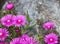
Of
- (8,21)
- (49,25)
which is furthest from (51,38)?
(8,21)

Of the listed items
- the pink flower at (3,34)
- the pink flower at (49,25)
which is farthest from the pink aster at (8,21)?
the pink flower at (49,25)

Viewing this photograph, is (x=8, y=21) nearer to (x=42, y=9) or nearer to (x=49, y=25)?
(x=49, y=25)

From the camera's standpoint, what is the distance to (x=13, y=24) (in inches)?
89.2

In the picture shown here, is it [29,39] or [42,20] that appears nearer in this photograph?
[29,39]

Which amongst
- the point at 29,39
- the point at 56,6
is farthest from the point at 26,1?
the point at 29,39

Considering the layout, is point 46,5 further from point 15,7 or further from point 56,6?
point 15,7

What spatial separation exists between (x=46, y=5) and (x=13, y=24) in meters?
0.57

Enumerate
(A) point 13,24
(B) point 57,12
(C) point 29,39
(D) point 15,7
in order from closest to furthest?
1. (C) point 29,39
2. (A) point 13,24
3. (B) point 57,12
4. (D) point 15,7

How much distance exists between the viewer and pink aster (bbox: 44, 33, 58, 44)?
2.20 m

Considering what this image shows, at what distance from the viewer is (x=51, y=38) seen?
2.22m

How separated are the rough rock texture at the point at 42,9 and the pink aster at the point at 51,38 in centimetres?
22

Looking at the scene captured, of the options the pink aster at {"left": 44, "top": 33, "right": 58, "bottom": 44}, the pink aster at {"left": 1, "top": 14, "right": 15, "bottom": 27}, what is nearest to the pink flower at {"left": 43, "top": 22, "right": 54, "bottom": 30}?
the pink aster at {"left": 44, "top": 33, "right": 58, "bottom": 44}

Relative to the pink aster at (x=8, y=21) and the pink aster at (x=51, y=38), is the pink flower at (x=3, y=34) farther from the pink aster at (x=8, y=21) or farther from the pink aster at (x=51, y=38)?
the pink aster at (x=51, y=38)

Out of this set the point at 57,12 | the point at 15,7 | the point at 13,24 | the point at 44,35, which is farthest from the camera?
the point at 15,7
